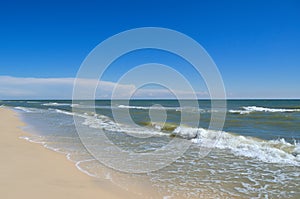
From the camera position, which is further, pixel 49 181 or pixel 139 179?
pixel 139 179

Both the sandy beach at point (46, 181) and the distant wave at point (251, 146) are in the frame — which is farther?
the distant wave at point (251, 146)

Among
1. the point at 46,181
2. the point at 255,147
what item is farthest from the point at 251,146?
the point at 46,181

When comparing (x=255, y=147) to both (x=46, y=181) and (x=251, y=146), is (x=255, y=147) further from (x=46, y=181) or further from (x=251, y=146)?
(x=46, y=181)

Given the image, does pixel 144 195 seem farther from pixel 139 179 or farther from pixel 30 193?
pixel 30 193

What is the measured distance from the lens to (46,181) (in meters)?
4.91

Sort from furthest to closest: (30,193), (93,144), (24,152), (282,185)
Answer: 1. (93,144)
2. (24,152)
3. (282,185)
4. (30,193)

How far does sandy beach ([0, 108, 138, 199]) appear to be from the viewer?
4275 millimetres

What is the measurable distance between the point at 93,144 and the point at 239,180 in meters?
5.82

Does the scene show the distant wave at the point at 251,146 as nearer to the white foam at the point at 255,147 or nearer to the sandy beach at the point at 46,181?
the white foam at the point at 255,147

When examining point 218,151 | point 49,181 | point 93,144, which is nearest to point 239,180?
point 218,151

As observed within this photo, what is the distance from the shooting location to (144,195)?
181 inches

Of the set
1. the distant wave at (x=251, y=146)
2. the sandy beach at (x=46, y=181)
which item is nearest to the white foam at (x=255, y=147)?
the distant wave at (x=251, y=146)

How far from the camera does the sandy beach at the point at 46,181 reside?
14.0 feet

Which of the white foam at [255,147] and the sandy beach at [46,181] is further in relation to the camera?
the white foam at [255,147]
